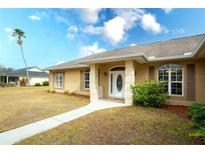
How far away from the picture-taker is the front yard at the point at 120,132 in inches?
172

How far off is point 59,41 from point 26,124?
18.7 m

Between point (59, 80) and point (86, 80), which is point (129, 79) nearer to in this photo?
point (86, 80)

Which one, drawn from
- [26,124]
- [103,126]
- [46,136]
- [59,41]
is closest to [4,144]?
[46,136]

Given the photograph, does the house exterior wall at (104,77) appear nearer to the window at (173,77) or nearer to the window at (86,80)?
the window at (86,80)

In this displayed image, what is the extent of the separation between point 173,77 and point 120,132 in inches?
270

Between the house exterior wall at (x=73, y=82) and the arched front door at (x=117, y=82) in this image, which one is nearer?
the arched front door at (x=117, y=82)

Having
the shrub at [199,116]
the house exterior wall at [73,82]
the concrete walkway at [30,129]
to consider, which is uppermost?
the house exterior wall at [73,82]

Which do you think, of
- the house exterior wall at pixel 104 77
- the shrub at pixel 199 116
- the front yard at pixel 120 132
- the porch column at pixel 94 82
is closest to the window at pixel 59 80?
the house exterior wall at pixel 104 77

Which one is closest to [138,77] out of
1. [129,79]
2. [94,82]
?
[129,79]

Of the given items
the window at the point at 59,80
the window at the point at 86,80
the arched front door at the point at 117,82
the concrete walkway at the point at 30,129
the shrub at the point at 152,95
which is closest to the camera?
the concrete walkway at the point at 30,129

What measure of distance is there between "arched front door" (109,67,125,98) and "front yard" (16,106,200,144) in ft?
17.4

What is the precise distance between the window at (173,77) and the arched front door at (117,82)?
306cm

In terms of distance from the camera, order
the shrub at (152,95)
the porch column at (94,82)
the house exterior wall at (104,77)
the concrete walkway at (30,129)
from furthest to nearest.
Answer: the house exterior wall at (104,77)
the porch column at (94,82)
the shrub at (152,95)
the concrete walkway at (30,129)

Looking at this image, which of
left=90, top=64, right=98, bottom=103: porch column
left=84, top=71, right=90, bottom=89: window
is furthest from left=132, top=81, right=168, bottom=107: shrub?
left=84, top=71, right=90, bottom=89: window
